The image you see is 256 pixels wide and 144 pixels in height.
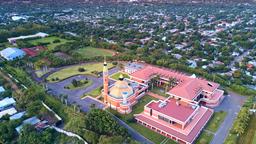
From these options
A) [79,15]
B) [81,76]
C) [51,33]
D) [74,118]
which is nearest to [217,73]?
[81,76]

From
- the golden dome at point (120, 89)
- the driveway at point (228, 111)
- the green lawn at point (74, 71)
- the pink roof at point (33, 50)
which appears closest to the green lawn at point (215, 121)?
the driveway at point (228, 111)

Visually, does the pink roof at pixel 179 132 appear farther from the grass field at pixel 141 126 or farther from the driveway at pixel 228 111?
the driveway at pixel 228 111

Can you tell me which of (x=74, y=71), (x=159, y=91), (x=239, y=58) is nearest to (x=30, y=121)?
(x=74, y=71)

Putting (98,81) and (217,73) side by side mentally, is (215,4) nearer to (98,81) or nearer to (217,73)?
(217,73)

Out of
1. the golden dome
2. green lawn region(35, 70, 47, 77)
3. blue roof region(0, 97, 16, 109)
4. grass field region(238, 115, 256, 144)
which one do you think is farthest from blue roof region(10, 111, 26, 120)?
grass field region(238, 115, 256, 144)

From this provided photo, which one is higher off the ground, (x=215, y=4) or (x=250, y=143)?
(x=215, y=4)

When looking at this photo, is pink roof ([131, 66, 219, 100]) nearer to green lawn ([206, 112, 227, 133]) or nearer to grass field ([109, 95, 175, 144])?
green lawn ([206, 112, 227, 133])
